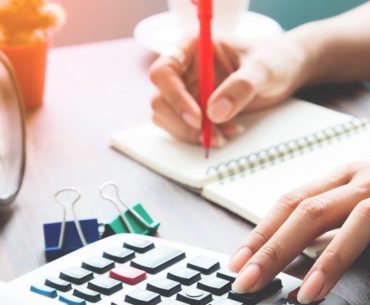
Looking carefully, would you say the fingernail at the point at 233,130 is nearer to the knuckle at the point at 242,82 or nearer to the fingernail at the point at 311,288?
the knuckle at the point at 242,82

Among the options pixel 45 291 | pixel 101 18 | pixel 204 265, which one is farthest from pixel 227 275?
pixel 101 18

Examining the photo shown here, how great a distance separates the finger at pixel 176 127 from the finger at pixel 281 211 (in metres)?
0.19

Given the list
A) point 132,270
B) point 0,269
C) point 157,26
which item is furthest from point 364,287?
point 157,26

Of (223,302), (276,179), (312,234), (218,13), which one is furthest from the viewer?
(218,13)

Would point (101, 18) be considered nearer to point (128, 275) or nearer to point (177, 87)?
point (177, 87)

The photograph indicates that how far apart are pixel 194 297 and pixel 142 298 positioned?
0.11 feet

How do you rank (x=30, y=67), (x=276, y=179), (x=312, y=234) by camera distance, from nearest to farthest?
(x=312, y=234) → (x=276, y=179) → (x=30, y=67)

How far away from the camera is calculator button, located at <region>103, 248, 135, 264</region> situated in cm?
55

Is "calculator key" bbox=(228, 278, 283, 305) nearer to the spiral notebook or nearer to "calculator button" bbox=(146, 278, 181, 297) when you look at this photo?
"calculator button" bbox=(146, 278, 181, 297)

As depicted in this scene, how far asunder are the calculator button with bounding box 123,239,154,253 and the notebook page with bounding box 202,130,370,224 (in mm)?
123

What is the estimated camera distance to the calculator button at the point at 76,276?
0.52 metres

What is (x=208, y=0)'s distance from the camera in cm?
82

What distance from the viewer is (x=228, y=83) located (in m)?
0.85

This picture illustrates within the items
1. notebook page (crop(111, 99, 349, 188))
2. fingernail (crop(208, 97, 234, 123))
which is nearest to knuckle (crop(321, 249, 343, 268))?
notebook page (crop(111, 99, 349, 188))
